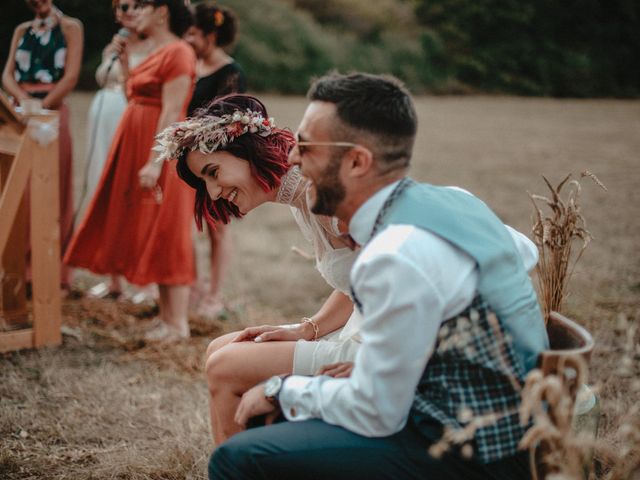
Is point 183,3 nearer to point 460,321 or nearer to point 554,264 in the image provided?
point 554,264


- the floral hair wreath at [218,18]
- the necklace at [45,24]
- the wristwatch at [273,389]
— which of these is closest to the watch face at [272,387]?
the wristwatch at [273,389]

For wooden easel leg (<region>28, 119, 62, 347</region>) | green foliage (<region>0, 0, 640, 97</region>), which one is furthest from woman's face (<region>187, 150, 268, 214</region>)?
green foliage (<region>0, 0, 640, 97</region>)

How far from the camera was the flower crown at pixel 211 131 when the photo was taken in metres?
2.45

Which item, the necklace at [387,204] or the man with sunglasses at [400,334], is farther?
the necklace at [387,204]

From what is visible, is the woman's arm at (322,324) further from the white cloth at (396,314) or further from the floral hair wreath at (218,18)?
the floral hair wreath at (218,18)

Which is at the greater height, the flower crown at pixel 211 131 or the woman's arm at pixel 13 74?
the flower crown at pixel 211 131

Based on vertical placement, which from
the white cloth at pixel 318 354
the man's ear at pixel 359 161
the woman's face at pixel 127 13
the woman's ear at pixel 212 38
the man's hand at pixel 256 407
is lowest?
the white cloth at pixel 318 354

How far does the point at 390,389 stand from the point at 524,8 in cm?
2213

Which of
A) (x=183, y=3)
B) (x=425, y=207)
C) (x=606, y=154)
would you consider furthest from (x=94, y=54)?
(x=425, y=207)

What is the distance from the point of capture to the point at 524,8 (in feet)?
70.1

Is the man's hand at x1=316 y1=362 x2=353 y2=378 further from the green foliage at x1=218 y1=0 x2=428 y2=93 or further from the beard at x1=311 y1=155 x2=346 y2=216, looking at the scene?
the green foliage at x1=218 y1=0 x2=428 y2=93

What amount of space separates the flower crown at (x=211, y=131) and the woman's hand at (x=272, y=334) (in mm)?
671

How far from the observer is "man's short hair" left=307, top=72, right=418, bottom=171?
1.75 metres

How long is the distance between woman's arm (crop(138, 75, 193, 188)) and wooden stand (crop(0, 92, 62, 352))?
0.50 metres
